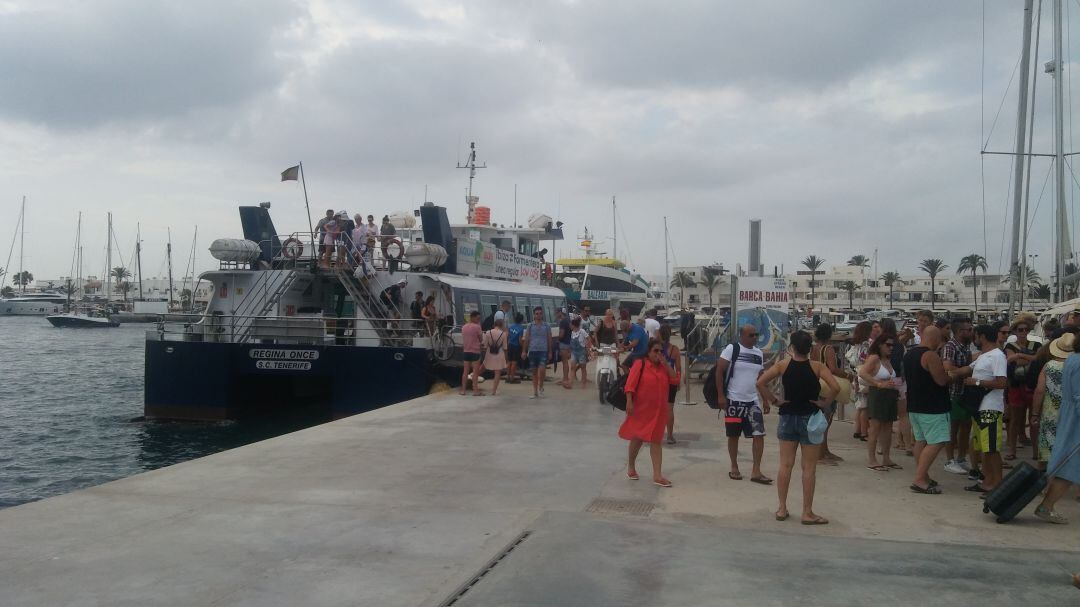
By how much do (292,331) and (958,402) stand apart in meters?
12.9

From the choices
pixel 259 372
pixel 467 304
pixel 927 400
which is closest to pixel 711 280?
pixel 467 304

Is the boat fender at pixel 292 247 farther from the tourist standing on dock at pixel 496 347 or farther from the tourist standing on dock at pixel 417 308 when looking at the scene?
the tourist standing on dock at pixel 496 347

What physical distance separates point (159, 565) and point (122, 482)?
289cm

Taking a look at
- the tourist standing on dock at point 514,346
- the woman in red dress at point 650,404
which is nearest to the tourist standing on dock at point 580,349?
the tourist standing on dock at point 514,346

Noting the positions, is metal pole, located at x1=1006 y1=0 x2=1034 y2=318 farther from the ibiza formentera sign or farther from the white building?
the white building

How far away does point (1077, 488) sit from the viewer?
7820 mm

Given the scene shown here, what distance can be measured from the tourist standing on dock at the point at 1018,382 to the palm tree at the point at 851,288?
8196 centimetres

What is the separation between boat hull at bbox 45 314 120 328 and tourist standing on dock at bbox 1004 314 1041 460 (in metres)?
91.1

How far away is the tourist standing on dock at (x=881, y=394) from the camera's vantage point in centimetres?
879

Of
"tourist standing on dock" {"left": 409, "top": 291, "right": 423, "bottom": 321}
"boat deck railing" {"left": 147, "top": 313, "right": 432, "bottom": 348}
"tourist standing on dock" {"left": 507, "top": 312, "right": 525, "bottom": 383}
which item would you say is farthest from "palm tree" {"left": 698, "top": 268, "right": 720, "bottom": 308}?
"boat deck railing" {"left": 147, "top": 313, "right": 432, "bottom": 348}

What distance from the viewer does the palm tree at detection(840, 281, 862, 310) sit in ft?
289

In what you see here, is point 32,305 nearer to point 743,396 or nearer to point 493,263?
point 493,263

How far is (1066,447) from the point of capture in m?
6.61

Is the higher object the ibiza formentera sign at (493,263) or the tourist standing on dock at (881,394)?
the ibiza formentera sign at (493,263)
